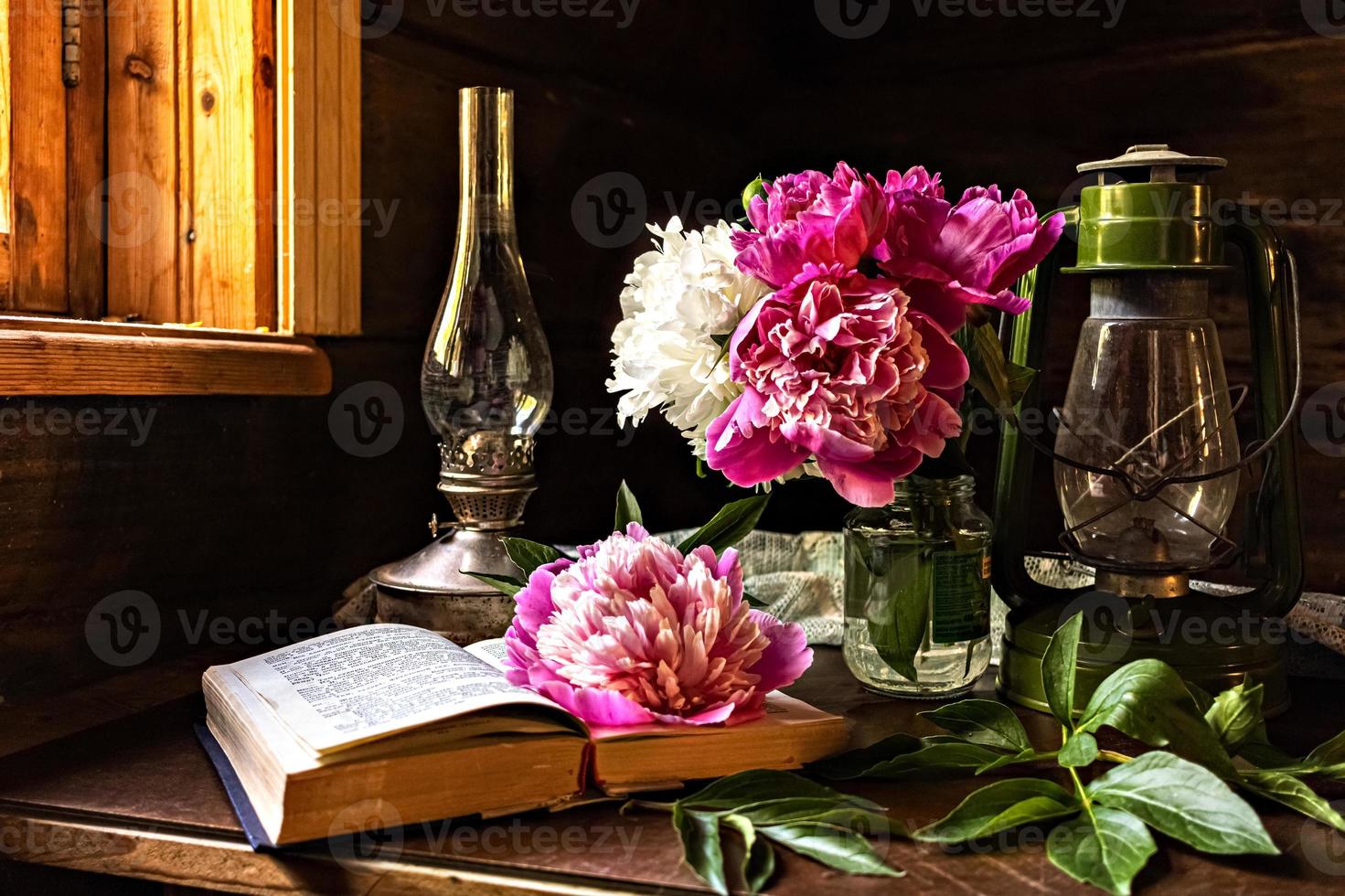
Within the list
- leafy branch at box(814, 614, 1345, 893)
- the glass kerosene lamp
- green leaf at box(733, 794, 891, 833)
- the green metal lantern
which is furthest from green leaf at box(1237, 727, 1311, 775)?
the glass kerosene lamp

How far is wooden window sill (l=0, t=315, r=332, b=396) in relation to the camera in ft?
2.75

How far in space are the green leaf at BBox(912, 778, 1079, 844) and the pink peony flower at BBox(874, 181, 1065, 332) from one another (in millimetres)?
259

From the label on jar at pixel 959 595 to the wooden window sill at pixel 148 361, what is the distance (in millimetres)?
619

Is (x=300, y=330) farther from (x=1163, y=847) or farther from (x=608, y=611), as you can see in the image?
(x=1163, y=847)

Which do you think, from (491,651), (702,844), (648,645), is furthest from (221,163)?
(702,844)

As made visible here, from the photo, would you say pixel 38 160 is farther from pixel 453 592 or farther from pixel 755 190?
pixel 755 190

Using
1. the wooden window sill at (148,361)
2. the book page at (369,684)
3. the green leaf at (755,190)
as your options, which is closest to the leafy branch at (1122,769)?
the book page at (369,684)

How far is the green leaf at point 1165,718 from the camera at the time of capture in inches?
23.0

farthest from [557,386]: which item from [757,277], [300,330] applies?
[757,277]

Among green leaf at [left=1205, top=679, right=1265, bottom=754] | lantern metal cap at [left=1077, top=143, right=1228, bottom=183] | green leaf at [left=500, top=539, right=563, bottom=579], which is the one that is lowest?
green leaf at [left=1205, top=679, right=1265, bottom=754]

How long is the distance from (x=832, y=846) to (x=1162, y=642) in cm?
32

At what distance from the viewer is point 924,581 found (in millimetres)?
757

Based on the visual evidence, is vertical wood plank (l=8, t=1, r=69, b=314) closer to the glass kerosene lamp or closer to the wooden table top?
the glass kerosene lamp

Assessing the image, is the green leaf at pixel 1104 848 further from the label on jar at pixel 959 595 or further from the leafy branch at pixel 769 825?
the label on jar at pixel 959 595
